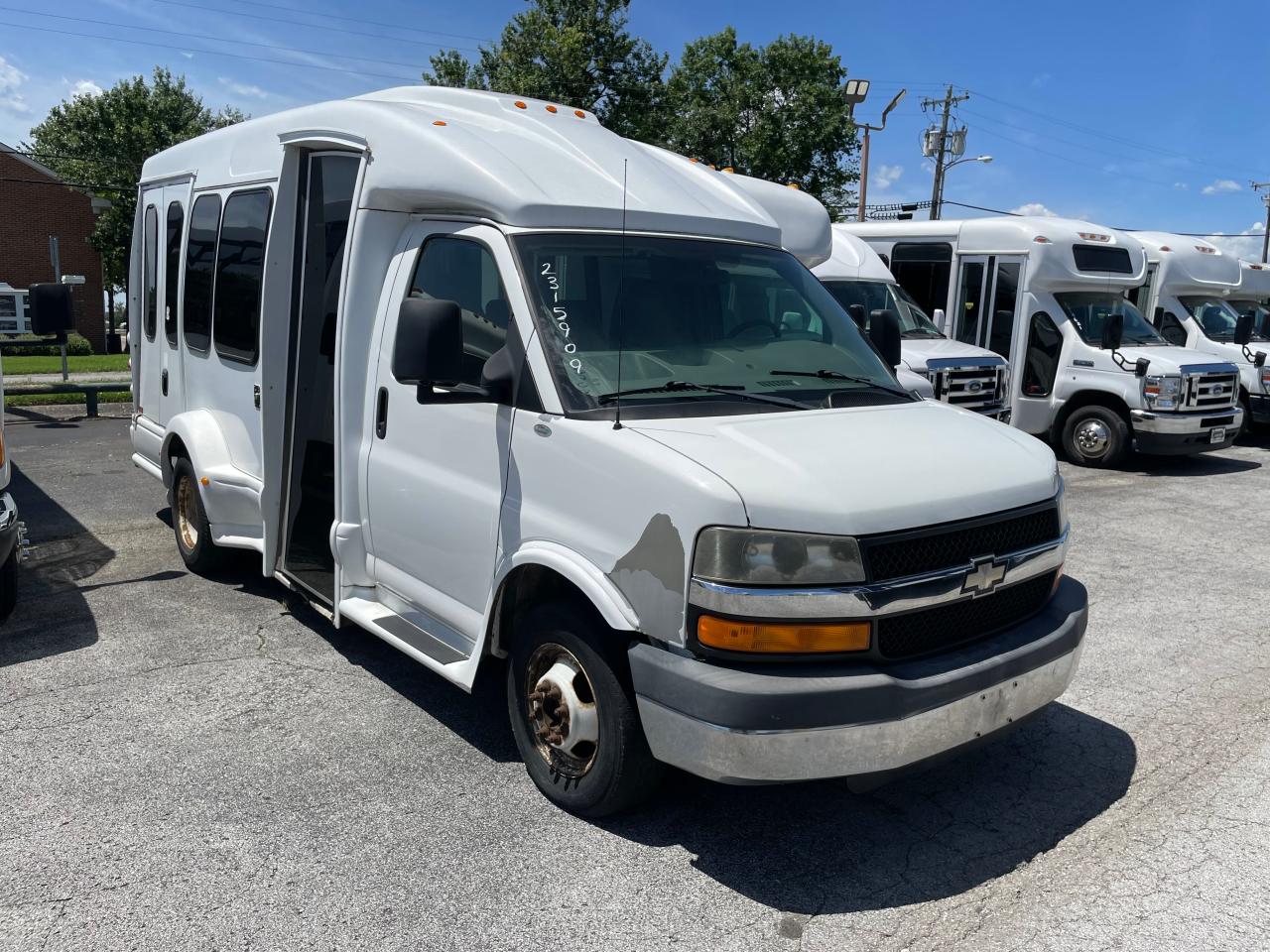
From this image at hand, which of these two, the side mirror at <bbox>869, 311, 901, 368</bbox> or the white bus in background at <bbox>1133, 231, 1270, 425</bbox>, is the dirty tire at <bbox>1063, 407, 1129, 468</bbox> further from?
the side mirror at <bbox>869, 311, 901, 368</bbox>

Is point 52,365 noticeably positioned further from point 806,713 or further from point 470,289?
point 806,713

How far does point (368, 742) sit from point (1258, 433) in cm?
1621

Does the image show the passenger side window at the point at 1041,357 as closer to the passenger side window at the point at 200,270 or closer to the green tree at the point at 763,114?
the passenger side window at the point at 200,270

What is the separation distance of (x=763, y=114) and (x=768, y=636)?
35957 millimetres

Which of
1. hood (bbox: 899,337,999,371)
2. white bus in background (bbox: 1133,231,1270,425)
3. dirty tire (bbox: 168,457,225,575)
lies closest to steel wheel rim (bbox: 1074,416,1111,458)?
hood (bbox: 899,337,999,371)

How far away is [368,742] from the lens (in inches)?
172

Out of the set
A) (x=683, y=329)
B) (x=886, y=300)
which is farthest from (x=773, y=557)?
(x=886, y=300)

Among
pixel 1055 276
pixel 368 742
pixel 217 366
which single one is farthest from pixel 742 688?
pixel 1055 276

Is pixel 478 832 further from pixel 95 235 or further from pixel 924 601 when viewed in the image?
pixel 95 235

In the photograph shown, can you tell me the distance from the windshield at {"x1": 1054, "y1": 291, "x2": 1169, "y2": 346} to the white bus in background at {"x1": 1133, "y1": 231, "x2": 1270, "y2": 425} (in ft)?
7.55

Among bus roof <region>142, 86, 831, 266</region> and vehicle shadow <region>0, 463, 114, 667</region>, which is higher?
bus roof <region>142, 86, 831, 266</region>

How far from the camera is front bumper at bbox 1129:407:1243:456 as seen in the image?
11.9 metres

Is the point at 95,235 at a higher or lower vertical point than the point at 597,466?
higher

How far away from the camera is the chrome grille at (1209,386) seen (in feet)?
39.5
